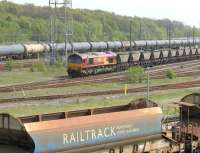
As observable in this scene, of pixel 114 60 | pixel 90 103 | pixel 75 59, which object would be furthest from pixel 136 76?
pixel 90 103

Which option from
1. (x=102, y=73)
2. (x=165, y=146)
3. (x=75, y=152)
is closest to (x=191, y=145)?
(x=165, y=146)

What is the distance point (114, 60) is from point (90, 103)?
33.0 m

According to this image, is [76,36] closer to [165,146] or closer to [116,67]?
[116,67]

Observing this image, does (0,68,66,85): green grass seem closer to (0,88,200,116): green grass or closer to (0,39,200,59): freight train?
(0,39,200,59): freight train

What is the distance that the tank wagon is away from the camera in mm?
14133

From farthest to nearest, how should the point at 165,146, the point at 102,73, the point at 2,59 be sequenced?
1. the point at 2,59
2. the point at 102,73
3. the point at 165,146

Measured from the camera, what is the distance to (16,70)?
69.8 m

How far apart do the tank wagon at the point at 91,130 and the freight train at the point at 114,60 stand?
142 feet

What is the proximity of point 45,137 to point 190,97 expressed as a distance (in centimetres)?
878

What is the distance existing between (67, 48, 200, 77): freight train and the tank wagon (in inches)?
1708

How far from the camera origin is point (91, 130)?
50.8ft

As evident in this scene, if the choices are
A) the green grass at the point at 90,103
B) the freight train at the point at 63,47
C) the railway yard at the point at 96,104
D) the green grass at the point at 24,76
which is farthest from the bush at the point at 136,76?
the freight train at the point at 63,47

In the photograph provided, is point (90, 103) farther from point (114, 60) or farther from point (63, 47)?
point (63, 47)

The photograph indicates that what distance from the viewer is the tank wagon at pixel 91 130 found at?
14.1m
